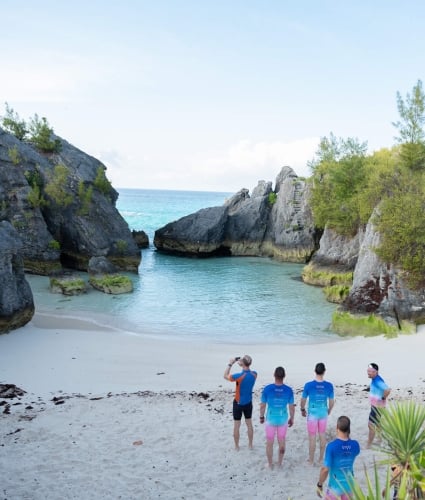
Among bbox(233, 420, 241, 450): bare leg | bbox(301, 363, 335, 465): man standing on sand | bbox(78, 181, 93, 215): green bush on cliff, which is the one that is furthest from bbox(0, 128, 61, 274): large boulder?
bbox(301, 363, 335, 465): man standing on sand

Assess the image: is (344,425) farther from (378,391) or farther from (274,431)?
(378,391)

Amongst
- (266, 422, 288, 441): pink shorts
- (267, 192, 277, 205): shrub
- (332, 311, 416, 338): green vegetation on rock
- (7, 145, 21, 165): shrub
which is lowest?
(266, 422, 288, 441): pink shorts

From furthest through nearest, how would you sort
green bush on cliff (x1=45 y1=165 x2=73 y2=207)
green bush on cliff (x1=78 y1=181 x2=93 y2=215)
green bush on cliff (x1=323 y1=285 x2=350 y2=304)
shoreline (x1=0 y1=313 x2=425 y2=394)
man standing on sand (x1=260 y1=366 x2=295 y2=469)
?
green bush on cliff (x1=78 y1=181 x2=93 y2=215), green bush on cliff (x1=45 y1=165 x2=73 y2=207), green bush on cliff (x1=323 y1=285 x2=350 y2=304), shoreline (x1=0 y1=313 x2=425 y2=394), man standing on sand (x1=260 y1=366 x2=295 y2=469)

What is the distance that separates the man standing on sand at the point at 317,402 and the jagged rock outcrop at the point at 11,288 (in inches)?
535

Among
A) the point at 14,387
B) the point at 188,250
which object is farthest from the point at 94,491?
the point at 188,250

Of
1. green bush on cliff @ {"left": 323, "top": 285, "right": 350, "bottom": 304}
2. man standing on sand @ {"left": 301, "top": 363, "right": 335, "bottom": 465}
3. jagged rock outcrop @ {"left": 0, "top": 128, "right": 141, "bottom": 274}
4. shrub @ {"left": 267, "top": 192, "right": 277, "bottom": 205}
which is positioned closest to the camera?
man standing on sand @ {"left": 301, "top": 363, "right": 335, "bottom": 465}

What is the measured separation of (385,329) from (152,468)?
46.3ft

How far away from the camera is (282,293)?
31.5 metres

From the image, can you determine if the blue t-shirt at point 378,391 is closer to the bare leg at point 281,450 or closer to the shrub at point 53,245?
the bare leg at point 281,450

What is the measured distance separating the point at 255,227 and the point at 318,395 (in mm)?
44393

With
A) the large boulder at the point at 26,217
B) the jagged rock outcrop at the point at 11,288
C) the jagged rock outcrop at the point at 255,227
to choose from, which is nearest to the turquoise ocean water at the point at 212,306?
the large boulder at the point at 26,217

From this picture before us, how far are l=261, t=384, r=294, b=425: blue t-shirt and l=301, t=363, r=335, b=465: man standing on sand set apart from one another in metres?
0.34

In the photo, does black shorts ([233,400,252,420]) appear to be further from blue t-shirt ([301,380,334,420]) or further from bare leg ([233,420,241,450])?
blue t-shirt ([301,380,334,420])

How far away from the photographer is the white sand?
8.33m
